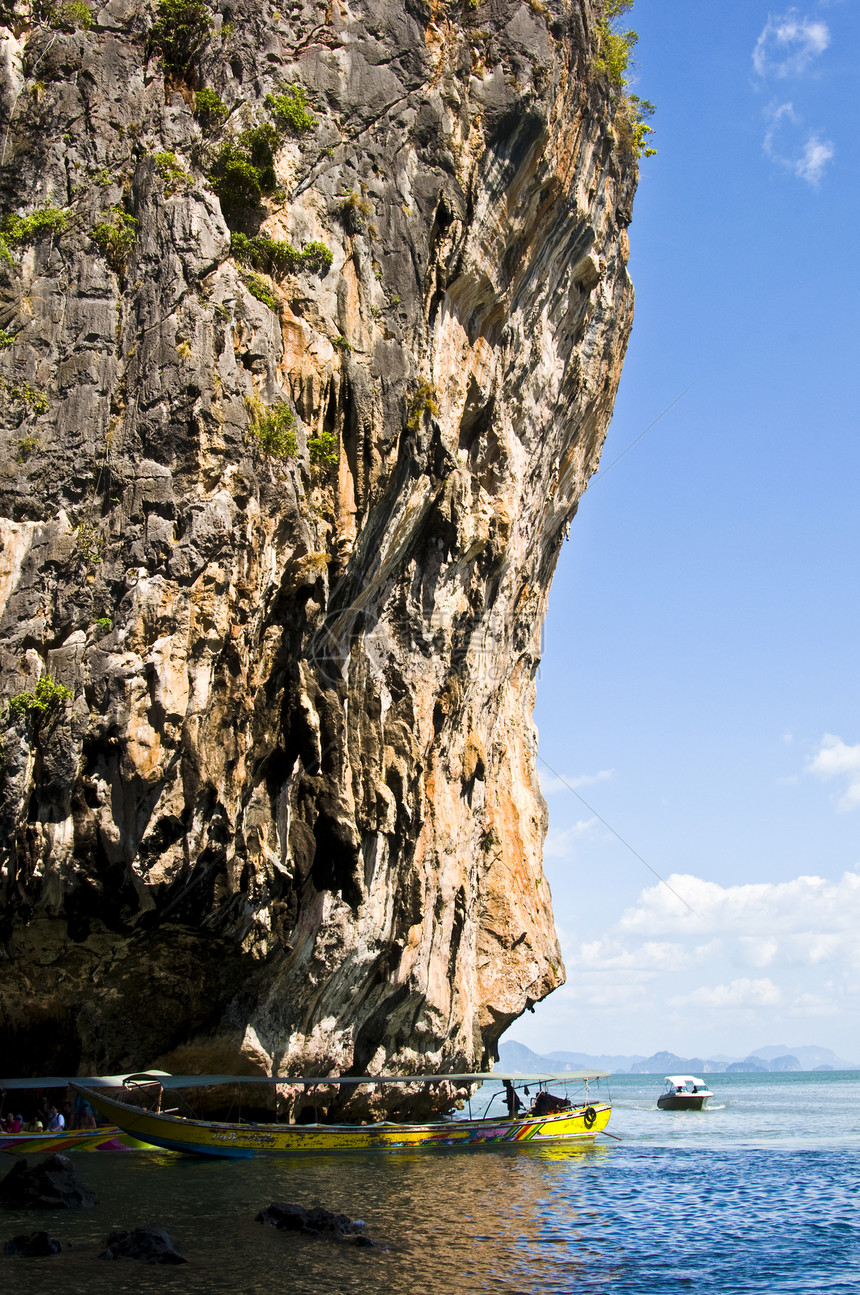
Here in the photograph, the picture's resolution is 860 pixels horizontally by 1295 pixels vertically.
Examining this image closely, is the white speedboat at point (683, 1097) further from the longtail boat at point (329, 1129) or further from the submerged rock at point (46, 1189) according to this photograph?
the submerged rock at point (46, 1189)

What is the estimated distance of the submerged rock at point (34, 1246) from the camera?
11.8 meters

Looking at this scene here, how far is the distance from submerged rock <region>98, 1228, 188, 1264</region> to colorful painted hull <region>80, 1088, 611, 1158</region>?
7.58 m

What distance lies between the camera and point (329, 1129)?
22.3m

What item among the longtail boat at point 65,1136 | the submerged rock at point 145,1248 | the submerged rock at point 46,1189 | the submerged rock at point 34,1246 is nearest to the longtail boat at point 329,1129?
the longtail boat at point 65,1136

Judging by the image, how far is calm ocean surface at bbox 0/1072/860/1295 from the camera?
11578 millimetres

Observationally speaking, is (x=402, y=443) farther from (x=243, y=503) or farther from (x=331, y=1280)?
(x=331, y=1280)

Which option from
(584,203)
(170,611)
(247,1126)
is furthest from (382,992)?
(584,203)

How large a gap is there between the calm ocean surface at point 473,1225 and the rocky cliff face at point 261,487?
368 cm

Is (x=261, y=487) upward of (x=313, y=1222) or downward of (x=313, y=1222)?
upward

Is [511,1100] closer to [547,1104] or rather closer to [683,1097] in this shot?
[547,1104]

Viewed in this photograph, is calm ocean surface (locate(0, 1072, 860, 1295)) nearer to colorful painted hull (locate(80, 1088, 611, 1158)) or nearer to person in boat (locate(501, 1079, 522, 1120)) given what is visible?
colorful painted hull (locate(80, 1088, 611, 1158))

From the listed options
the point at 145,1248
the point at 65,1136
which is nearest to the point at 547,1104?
the point at 65,1136

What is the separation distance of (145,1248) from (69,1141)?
9944mm

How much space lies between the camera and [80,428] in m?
18.2
